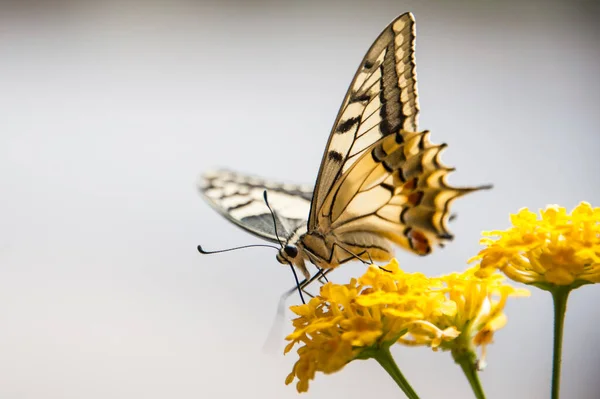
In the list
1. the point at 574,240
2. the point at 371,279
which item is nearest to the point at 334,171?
the point at 371,279

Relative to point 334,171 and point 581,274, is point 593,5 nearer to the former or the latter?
point 334,171

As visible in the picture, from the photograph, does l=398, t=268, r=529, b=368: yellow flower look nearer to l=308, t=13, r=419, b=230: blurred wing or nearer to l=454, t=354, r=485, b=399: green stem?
l=454, t=354, r=485, b=399: green stem

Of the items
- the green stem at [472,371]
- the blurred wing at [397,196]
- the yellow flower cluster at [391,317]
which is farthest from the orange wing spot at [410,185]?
the green stem at [472,371]

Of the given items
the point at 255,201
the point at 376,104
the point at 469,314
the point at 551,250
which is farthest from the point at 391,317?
the point at 255,201

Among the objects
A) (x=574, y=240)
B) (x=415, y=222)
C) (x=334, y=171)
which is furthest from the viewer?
(x=334, y=171)

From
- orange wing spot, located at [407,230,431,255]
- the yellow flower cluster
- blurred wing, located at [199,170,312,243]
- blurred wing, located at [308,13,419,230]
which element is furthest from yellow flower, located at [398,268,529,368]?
blurred wing, located at [199,170,312,243]

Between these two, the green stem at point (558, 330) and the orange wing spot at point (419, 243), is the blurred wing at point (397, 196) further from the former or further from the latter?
the green stem at point (558, 330)

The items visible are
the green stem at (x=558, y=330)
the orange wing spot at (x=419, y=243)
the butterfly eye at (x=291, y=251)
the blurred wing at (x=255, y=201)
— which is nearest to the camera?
the green stem at (x=558, y=330)
